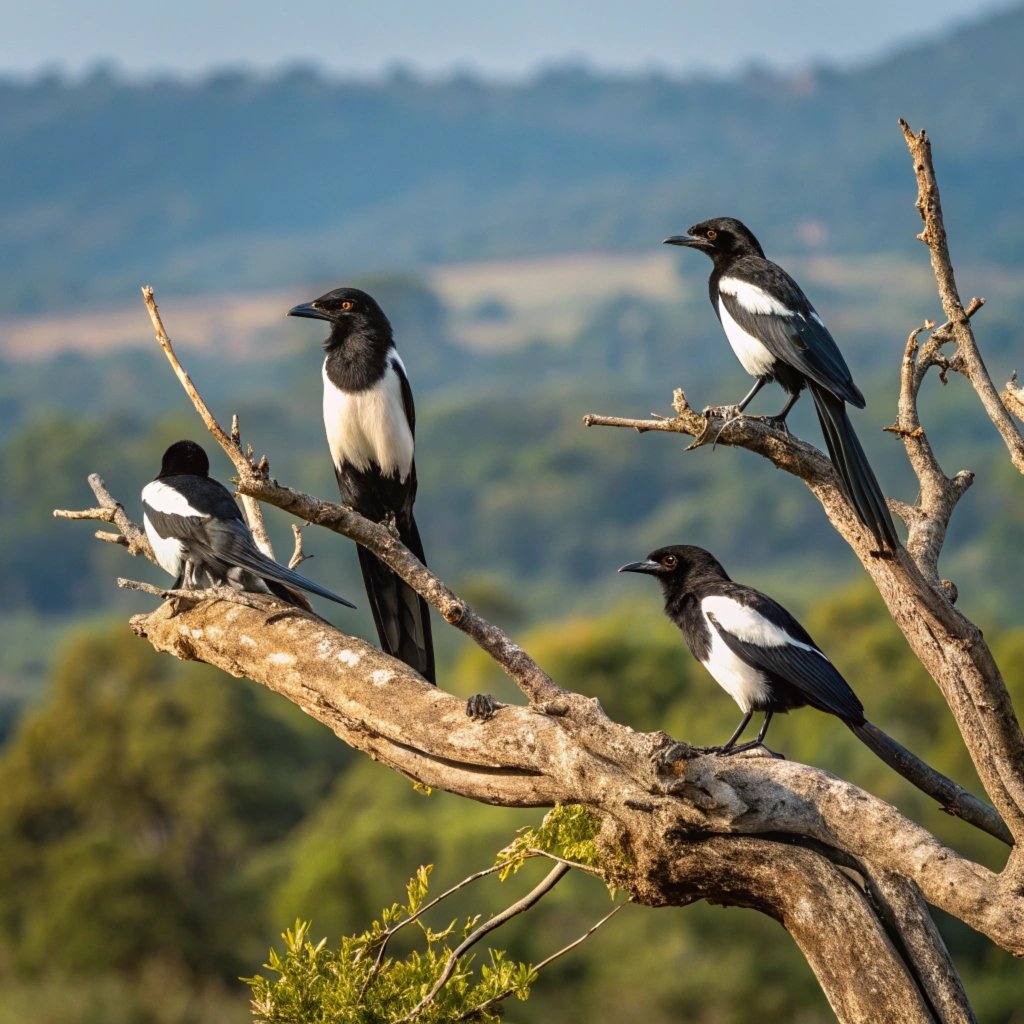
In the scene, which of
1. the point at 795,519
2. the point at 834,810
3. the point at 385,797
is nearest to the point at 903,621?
the point at 834,810

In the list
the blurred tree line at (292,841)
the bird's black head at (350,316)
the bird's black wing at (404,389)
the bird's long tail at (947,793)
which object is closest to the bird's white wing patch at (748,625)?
the bird's long tail at (947,793)

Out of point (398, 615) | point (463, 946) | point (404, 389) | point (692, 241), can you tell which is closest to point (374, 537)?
point (463, 946)

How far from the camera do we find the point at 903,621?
636cm

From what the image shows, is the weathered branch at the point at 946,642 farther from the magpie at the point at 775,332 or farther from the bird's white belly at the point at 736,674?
the bird's white belly at the point at 736,674

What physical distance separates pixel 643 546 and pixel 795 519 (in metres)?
15.5

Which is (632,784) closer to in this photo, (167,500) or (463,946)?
(463,946)

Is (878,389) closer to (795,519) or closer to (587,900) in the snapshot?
(795,519)

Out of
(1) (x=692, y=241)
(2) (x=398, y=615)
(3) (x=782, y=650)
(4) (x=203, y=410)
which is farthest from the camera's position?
(2) (x=398, y=615)

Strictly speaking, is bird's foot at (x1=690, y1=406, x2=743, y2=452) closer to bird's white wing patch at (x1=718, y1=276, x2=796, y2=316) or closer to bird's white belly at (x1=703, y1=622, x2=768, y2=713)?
bird's white belly at (x1=703, y1=622, x2=768, y2=713)

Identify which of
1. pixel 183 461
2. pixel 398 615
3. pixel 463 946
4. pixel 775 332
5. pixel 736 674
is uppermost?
pixel 775 332

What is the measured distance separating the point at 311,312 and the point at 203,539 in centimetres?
184

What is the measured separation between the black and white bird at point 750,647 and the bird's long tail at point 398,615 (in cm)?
145

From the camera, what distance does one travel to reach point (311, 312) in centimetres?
961

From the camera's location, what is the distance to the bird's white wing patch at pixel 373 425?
378 inches
